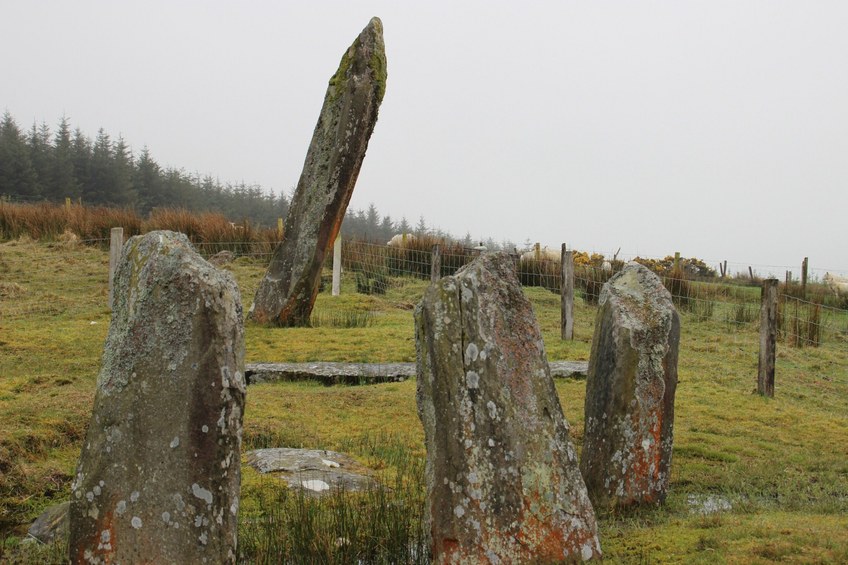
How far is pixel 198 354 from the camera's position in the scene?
4.03 meters

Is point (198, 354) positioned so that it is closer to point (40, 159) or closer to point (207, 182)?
point (40, 159)

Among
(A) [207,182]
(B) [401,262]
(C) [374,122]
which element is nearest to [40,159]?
(A) [207,182]

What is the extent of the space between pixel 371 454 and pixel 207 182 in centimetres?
6415

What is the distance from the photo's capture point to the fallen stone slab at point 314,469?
17.7 ft

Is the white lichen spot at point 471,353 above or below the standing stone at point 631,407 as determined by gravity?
above

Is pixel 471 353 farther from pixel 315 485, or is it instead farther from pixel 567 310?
pixel 567 310

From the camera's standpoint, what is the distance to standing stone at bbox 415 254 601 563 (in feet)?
13.8

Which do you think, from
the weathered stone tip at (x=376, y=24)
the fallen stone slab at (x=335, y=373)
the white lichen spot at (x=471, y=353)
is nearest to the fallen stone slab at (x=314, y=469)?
the white lichen spot at (x=471, y=353)

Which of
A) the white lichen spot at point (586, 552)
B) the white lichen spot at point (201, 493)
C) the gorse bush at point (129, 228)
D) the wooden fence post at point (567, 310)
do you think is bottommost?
the white lichen spot at point (586, 552)

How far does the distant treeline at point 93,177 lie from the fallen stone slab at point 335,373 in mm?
30226

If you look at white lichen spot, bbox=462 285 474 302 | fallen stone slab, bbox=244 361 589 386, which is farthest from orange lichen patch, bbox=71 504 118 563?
fallen stone slab, bbox=244 361 589 386

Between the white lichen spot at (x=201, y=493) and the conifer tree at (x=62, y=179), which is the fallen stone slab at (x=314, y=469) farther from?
the conifer tree at (x=62, y=179)

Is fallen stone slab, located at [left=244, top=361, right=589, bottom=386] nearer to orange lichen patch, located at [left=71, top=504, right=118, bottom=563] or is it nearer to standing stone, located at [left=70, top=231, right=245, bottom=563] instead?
standing stone, located at [left=70, top=231, right=245, bottom=563]

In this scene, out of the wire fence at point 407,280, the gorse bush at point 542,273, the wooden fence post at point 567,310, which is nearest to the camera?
the wooden fence post at point 567,310
